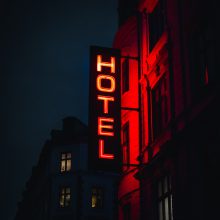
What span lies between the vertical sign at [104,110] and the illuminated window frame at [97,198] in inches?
1033

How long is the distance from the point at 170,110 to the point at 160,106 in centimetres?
156

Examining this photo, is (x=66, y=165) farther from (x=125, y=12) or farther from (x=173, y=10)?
(x=173, y=10)

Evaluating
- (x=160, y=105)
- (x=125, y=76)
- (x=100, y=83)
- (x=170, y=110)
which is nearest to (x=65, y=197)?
(x=125, y=76)

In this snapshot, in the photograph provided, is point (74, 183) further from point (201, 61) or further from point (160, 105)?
point (201, 61)

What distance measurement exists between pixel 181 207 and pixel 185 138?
2.13 meters

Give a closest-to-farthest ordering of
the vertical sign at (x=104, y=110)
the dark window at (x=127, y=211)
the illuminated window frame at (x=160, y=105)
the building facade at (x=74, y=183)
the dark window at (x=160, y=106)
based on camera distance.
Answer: the vertical sign at (x=104, y=110)
the illuminated window frame at (x=160, y=105)
the dark window at (x=160, y=106)
the dark window at (x=127, y=211)
the building facade at (x=74, y=183)

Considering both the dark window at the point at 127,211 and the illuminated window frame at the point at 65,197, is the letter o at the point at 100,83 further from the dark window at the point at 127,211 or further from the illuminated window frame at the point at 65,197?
the illuminated window frame at the point at 65,197

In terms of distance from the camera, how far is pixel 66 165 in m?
42.2

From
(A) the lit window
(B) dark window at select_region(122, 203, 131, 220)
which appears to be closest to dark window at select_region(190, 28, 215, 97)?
(A) the lit window

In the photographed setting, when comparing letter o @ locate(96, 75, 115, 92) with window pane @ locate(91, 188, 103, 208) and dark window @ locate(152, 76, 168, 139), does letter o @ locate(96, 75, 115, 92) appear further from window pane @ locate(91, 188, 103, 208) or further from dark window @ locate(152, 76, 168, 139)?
window pane @ locate(91, 188, 103, 208)

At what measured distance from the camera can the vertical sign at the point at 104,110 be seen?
14.8 metres

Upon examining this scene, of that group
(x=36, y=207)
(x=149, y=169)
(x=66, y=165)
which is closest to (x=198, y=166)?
(x=149, y=169)

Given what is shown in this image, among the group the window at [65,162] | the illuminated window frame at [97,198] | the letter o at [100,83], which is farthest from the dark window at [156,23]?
the window at [65,162]

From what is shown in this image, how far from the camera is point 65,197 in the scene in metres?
41.3
